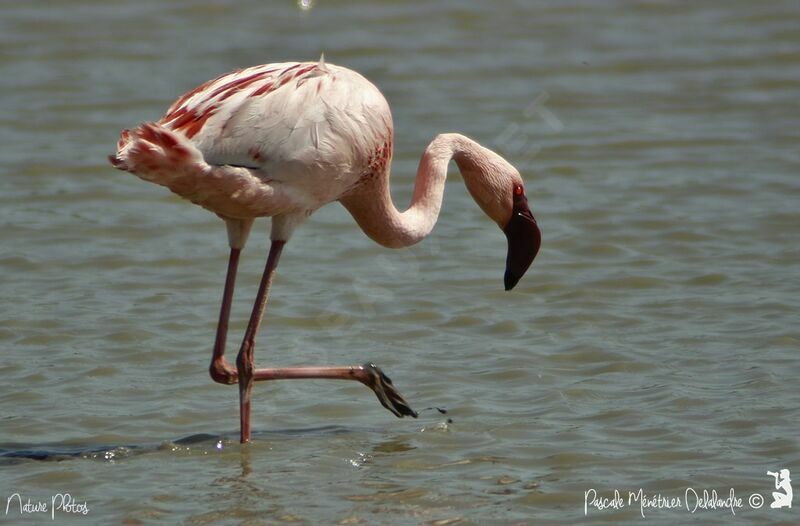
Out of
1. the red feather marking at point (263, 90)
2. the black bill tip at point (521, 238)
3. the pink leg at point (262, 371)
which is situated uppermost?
the red feather marking at point (263, 90)

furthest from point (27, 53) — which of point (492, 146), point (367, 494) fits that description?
point (367, 494)

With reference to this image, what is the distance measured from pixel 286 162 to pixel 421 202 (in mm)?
1385

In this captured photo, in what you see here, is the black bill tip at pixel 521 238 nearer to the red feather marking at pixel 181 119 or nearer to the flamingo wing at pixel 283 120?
the flamingo wing at pixel 283 120

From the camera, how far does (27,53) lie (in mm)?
15953

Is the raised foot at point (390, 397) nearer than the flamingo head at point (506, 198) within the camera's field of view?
Yes

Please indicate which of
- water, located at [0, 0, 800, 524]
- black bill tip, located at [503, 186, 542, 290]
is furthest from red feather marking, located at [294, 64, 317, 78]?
water, located at [0, 0, 800, 524]

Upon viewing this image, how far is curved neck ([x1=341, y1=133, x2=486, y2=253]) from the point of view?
7.96 m

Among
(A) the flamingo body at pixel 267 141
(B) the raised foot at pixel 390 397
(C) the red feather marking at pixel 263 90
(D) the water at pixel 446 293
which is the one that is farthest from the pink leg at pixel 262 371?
(C) the red feather marking at pixel 263 90

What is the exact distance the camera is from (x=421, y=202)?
26.9ft

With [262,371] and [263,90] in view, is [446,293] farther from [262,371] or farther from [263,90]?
[263,90]

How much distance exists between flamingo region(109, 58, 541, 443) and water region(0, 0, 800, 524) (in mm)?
645

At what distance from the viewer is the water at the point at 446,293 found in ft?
22.2

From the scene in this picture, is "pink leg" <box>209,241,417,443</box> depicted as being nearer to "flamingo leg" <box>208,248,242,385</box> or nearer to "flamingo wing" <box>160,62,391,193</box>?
"flamingo leg" <box>208,248,242,385</box>

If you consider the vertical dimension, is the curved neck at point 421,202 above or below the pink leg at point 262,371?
above
